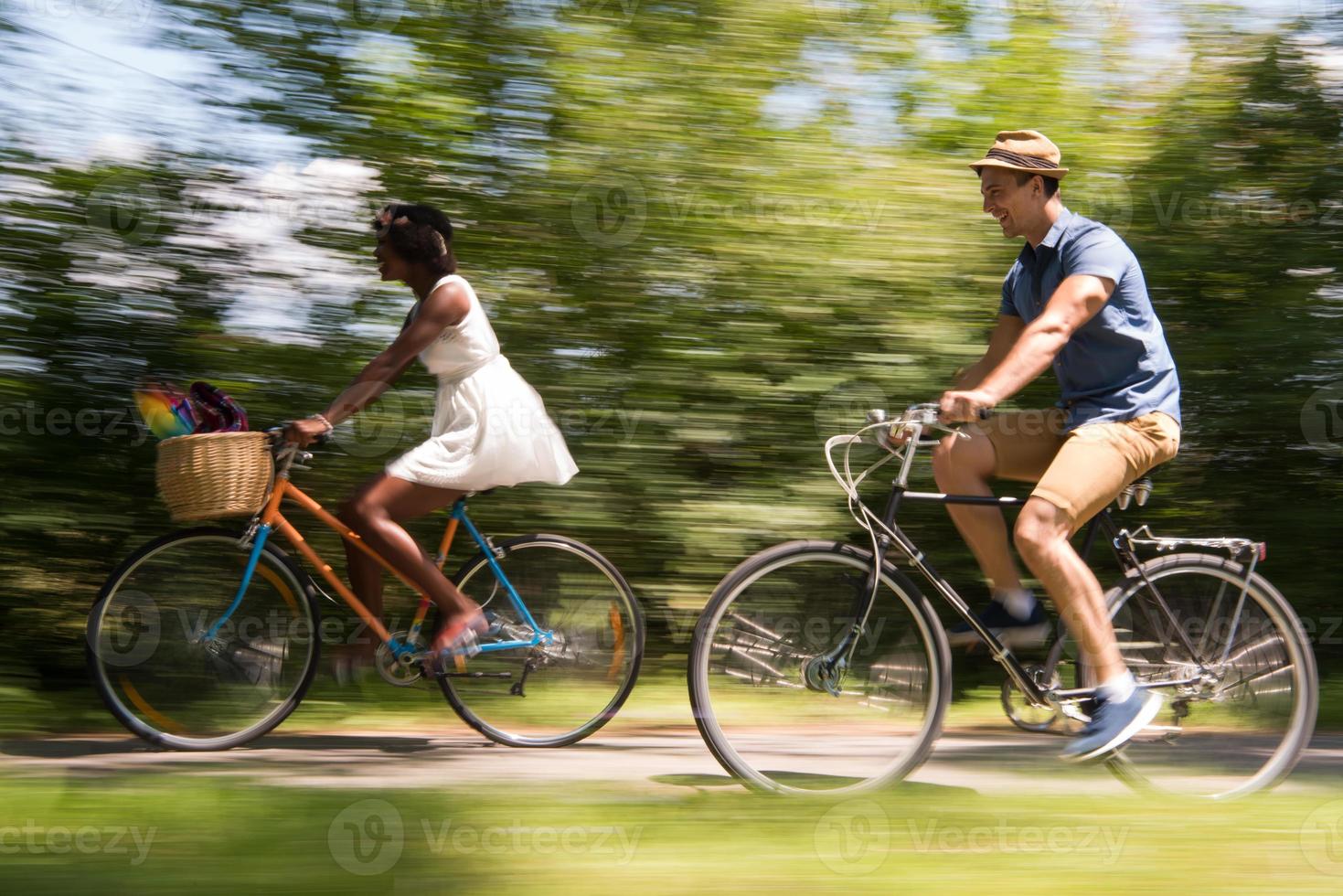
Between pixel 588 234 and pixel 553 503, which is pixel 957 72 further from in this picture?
pixel 553 503

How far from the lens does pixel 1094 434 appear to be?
4.12m

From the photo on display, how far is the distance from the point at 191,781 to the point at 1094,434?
3.25 meters

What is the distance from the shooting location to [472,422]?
4.66 meters

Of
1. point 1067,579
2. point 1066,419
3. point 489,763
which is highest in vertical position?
point 1066,419

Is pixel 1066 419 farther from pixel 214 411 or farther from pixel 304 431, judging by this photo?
pixel 214 411

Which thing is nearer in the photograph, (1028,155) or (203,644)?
(1028,155)

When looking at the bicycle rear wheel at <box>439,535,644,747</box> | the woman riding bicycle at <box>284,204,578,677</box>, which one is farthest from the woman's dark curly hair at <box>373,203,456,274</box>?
the bicycle rear wheel at <box>439,535,644,747</box>

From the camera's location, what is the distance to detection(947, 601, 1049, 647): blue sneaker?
4.25 meters

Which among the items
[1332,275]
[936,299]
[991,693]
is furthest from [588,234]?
[1332,275]

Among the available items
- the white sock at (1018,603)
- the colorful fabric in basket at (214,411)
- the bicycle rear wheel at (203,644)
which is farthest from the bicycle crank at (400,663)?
the white sock at (1018,603)

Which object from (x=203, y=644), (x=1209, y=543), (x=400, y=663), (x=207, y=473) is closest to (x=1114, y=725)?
(x=1209, y=543)

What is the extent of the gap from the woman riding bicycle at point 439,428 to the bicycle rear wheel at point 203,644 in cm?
26

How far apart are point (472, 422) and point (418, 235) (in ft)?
2.49

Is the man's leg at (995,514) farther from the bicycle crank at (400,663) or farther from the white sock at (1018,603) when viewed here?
the bicycle crank at (400,663)
